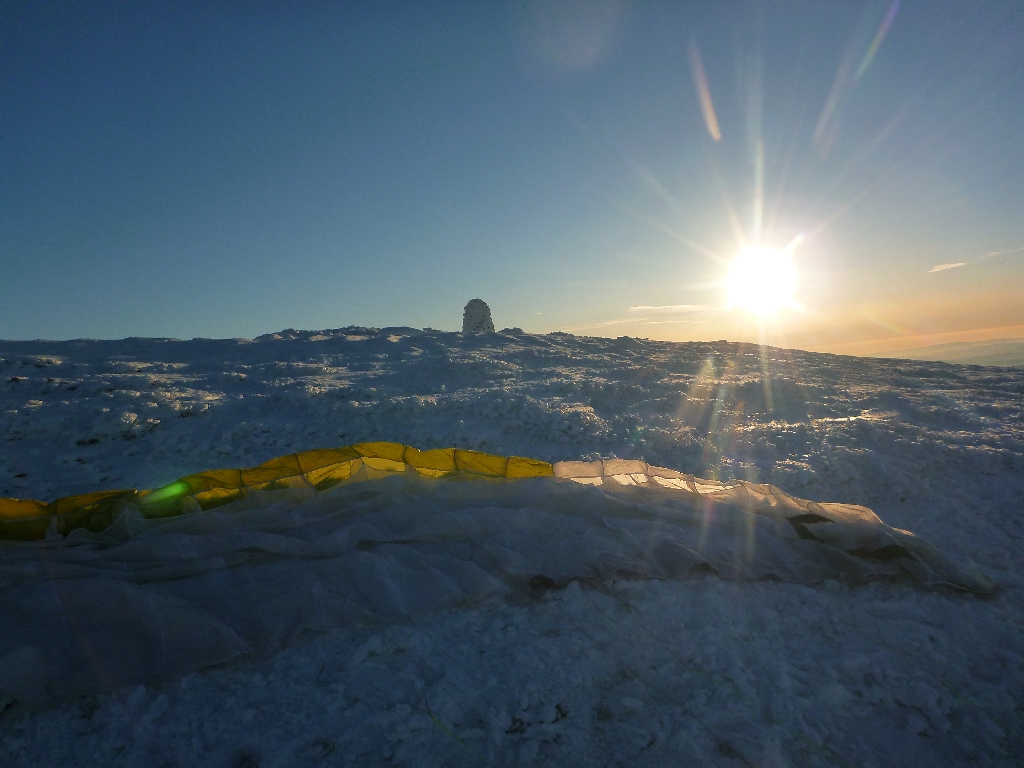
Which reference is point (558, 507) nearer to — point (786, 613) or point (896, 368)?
point (786, 613)

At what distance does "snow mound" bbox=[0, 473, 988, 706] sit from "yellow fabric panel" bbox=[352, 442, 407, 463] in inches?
13.2

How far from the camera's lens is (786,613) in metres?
3.23

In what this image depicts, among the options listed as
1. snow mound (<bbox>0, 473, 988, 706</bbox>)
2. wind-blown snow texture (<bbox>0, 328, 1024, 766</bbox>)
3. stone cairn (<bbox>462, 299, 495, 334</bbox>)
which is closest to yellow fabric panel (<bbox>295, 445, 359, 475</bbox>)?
snow mound (<bbox>0, 473, 988, 706</bbox>)

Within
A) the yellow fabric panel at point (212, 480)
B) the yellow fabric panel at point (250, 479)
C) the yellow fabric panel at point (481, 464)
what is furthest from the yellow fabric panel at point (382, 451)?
the yellow fabric panel at point (212, 480)

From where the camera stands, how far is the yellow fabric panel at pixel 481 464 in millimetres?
4543

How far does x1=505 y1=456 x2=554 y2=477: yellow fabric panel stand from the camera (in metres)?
4.54

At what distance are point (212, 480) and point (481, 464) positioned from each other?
6.95 ft

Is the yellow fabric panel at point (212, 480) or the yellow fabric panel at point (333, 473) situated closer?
the yellow fabric panel at point (212, 480)

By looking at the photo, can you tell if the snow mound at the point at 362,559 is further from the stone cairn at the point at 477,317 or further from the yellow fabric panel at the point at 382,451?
the stone cairn at the point at 477,317

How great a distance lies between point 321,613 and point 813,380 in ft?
38.0

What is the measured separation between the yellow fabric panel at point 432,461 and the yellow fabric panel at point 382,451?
63mm

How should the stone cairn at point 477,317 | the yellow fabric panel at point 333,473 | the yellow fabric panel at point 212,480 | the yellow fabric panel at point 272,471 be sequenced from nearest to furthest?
the yellow fabric panel at point 212,480
the yellow fabric panel at point 272,471
the yellow fabric panel at point 333,473
the stone cairn at point 477,317

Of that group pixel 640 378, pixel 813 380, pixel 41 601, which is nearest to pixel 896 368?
pixel 813 380

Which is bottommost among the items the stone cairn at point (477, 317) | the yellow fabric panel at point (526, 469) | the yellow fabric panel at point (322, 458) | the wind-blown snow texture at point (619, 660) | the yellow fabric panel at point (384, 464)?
the wind-blown snow texture at point (619, 660)
